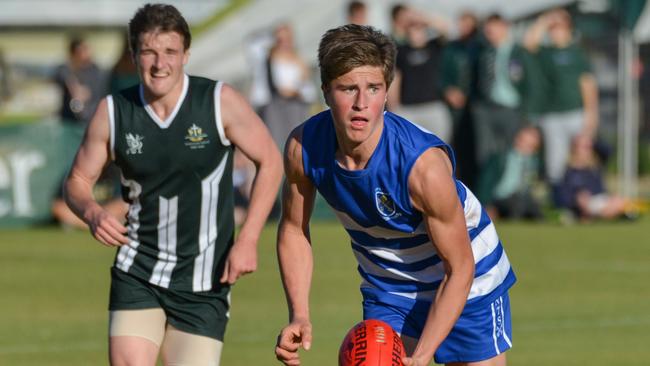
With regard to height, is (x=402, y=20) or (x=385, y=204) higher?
(x=402, y=20)

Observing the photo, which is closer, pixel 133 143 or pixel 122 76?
pixel 133 143

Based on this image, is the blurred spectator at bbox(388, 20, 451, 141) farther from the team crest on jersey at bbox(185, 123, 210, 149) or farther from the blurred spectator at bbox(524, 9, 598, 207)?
the team crest on jersey at bbox(185, 123, 210, 149)

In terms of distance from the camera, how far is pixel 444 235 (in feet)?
18.0

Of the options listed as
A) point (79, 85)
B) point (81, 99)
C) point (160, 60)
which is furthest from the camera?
point (79, 85)

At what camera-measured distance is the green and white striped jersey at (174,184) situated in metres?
6.81

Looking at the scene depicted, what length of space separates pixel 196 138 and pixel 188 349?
1003 millimetres

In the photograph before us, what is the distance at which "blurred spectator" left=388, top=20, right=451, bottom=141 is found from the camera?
57.8 feet

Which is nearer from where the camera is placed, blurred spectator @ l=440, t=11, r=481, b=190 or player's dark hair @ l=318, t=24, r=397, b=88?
player's dark hair @ l=318, t=24, r=397, b=88

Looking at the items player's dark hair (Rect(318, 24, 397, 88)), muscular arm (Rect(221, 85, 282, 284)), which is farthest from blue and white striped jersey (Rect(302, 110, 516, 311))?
muscular arm (Rect(221, 85, 282, 284))

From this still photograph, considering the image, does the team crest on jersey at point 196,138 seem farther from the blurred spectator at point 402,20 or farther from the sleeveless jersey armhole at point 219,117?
the blurred spectator at point 402,20

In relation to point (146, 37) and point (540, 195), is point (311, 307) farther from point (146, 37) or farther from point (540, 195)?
point (540, 195)

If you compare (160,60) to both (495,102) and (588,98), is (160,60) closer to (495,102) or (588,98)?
(495,102)

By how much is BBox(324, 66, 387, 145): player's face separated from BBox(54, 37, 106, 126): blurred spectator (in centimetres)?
1356

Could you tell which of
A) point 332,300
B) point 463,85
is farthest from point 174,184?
point 463,85
